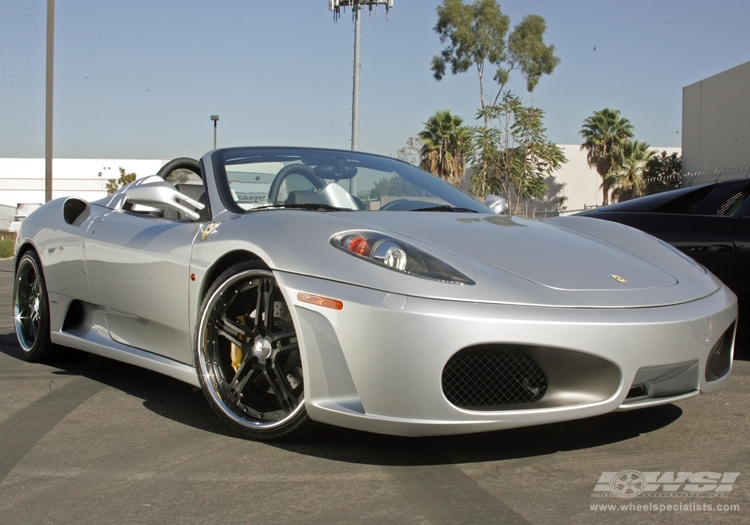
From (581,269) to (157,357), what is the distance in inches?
73.6

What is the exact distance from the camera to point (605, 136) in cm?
4900

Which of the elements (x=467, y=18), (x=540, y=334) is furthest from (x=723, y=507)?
(x=467, y=18)

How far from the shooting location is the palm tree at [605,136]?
48812 millimetres

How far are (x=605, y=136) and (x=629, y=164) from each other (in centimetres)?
217

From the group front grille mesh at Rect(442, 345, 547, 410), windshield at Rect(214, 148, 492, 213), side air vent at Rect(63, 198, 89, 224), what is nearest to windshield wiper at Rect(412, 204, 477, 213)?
windshield at Rect(214, 148, 492, 213)

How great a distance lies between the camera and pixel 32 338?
500 cm

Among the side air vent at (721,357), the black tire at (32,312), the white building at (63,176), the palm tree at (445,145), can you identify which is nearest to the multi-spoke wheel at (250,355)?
the side air vent at (721,357)

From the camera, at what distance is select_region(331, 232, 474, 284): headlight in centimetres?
280

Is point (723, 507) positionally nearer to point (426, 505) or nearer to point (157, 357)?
point (426, 505)

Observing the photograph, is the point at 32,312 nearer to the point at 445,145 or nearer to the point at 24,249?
the point at 24,249

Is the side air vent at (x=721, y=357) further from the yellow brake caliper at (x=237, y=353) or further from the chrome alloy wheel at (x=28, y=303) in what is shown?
the chrome alloy wheel at (x=28, y=303)

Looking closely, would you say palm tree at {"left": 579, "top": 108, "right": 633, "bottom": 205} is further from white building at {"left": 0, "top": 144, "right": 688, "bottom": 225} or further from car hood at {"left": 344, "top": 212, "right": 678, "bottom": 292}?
car hood at {"left": 344, "top": 212, "right": 678, "bottom": 292}

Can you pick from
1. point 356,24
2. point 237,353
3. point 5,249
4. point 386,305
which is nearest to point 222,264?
point 237,353
